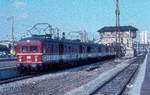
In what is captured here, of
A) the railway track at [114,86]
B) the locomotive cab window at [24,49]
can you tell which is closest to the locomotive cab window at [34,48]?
the locomotive cab window at [24,49]

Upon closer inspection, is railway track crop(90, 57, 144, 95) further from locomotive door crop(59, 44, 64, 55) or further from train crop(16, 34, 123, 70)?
locomotive door crop(59, 44, 64, 55)

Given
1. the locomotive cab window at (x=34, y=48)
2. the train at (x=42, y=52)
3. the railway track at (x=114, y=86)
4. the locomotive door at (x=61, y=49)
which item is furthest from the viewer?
the locomotive door at (x=61, y=49)

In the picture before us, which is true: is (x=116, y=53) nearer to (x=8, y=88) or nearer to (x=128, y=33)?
(x=8, y=88)

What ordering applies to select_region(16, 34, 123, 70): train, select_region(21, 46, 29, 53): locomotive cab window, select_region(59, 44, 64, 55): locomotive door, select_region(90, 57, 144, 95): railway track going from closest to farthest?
select_region(90, 57, 144, 95): railway track
select_region(16, 34, 123, 70): train
select_region(21, 46, 29, 53): locomotive cab window
select_region(59, 44, 64, 55): locomotive door

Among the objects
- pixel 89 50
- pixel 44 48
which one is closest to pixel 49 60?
pixel 44 48

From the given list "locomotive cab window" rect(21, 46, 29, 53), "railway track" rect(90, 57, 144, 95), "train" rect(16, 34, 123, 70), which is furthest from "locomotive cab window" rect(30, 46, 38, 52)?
"railway track" rect(90, 57, 144, 95)

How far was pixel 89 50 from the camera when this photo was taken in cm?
5609

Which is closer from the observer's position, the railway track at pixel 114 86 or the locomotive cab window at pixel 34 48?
the railway track at pixel 114 86

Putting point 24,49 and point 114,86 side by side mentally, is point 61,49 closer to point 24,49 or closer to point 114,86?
point 24,49

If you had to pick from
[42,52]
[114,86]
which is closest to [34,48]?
[42,52]

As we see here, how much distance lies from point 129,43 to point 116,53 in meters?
58.6

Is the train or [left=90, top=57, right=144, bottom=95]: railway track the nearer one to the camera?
[left=90, top=57, right=144, bottom=95]: railway track

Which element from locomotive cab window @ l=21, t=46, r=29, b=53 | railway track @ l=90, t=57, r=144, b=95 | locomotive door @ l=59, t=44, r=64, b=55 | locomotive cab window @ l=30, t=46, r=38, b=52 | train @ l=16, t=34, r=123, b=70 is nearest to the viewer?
railway track @ l=90, t=57, r=144, b=95

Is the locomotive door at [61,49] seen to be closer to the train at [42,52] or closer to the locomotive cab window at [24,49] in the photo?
the train at [42,52]
